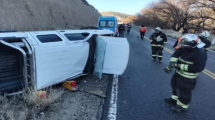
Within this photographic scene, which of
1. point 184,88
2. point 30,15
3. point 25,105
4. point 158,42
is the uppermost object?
point 30,15

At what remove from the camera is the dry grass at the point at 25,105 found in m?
3.24

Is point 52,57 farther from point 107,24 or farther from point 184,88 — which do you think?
point 107,24

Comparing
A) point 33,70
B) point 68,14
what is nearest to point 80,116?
point 33,70

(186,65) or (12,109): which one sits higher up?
(186,65)

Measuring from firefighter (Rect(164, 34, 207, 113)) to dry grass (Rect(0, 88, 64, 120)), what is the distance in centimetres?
259

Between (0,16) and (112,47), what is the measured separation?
32.6 ft

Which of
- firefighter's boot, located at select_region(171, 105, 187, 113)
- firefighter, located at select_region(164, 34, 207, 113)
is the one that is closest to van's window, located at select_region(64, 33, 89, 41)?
firefighter, located at select_region(164, 34, 207, 113)

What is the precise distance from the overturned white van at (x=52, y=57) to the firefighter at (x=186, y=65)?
6.40ft

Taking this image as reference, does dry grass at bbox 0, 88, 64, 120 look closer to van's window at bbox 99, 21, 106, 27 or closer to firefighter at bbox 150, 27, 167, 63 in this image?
firefighter at bbox 150, 27, 167, 63

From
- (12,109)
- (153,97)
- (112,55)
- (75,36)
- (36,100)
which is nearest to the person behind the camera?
(12,109)

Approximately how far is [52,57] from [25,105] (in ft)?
3.76

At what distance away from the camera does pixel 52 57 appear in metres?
4.13

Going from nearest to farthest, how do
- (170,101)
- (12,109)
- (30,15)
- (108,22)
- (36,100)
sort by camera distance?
(12,109) < (36,100) < (170,101) < (108,22) < (30,15)

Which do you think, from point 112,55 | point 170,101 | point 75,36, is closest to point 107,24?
point 112,55
